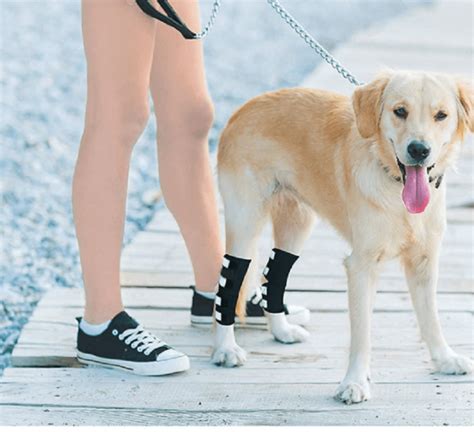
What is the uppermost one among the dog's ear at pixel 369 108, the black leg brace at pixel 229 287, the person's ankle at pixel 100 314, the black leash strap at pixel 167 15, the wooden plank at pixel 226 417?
the black leash strap at pixel 167 15

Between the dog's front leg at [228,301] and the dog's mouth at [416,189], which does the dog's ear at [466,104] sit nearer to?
the dog's mouth at [416,189]

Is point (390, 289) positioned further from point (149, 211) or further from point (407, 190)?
point (149, 211)

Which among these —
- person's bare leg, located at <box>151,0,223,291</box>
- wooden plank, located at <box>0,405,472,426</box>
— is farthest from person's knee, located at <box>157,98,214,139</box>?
wooden plank, located at <box>0,405,472,426</box>

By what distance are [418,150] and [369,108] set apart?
0.82 feet

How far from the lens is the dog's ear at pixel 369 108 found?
3105 millimetres

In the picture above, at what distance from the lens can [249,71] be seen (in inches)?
382

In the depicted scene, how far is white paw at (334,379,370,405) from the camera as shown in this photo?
3127mm

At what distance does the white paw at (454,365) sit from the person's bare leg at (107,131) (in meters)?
1.09

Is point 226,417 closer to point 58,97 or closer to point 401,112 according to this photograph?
point 401,112

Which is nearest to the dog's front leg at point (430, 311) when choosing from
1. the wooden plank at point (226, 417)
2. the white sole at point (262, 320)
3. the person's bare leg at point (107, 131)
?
the wooden plank at point (226, 417)

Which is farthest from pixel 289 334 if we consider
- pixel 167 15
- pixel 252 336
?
pixel 167 15

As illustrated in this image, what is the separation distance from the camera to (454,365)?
335 cm

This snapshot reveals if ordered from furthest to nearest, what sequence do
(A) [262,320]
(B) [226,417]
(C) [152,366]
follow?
(A) [262,320], (C) [152,366], (B) [226,417]

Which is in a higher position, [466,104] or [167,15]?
[167,15]
